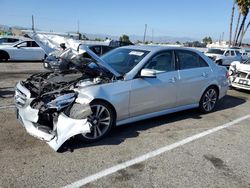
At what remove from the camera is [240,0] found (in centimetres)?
3197

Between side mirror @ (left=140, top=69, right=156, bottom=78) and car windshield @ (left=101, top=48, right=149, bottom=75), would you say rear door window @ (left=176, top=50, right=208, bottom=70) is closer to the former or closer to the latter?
car windshield @ (left=101, top=48, right=149, bottom=75)

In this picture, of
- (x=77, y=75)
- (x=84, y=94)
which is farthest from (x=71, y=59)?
(x=84, y=94)

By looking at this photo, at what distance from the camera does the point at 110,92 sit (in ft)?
14.1

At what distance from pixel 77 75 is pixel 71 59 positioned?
0.33 m

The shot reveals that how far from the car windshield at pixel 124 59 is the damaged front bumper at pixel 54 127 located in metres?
1.31

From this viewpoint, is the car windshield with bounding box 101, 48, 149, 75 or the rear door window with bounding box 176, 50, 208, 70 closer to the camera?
the car windshield with bounding box 101, 48, 149, 75

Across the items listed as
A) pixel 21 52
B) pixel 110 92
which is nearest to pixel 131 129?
pixel 110 92

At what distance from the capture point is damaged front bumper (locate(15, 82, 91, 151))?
149 inches

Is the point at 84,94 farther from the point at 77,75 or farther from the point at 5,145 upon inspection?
the point at 5,145

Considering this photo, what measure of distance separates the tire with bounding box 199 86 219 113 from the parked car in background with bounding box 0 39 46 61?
12855mm

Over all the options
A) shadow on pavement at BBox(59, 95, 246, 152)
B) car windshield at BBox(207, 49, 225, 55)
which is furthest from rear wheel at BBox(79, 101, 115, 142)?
car windshield at BBox(207, 49, 225, 55)

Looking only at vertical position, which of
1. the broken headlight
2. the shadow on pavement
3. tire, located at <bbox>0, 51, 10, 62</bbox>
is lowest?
the shadow on pavement

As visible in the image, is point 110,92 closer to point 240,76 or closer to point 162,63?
point 162,63

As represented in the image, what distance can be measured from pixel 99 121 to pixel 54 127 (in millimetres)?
741
